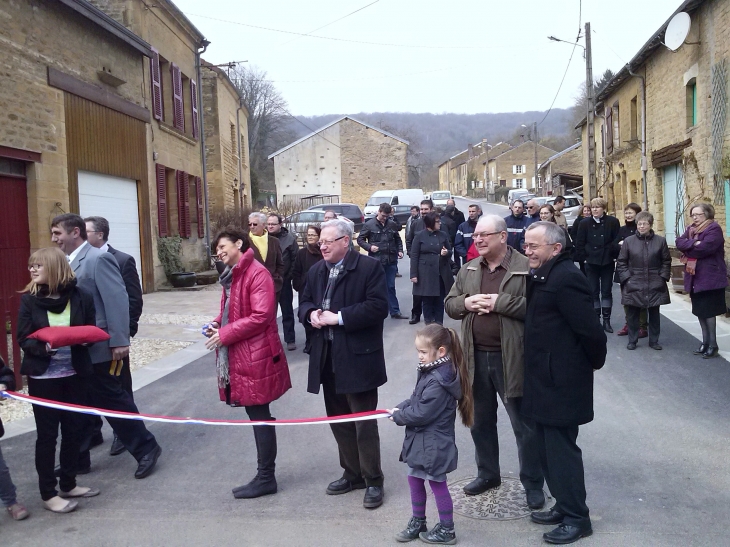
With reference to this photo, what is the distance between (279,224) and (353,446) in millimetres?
5255

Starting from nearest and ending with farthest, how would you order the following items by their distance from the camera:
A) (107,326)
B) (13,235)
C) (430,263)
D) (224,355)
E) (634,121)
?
(224,355) → (107,326) → (430,263) → (13,235) → (634,121)

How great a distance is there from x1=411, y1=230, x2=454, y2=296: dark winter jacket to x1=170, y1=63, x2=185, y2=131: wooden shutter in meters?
11.2

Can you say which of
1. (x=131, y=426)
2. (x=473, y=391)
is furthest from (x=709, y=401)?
(x=131, y=426)

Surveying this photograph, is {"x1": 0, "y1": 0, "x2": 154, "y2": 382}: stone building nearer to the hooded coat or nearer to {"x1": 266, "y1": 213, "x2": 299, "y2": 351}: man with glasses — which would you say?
{"x1": 266, "y1": 213, "x2": 299, "y2": 351}: man with glasses

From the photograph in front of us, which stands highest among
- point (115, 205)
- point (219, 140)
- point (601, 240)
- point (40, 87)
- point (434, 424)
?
point (219, 140)

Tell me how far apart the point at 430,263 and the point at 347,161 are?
143 ft

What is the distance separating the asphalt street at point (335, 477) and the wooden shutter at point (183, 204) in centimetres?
1226

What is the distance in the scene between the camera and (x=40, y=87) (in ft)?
37.9

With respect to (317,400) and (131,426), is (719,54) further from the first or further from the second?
(131,426)

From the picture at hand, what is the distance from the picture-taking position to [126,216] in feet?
50.9

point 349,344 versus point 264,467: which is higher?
point 349,344

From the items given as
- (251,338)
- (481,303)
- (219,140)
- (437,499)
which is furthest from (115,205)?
(437,499)

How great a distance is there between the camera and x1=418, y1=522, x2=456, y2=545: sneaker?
12.7 feet

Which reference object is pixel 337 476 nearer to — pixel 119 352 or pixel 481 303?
pixel 481 303
